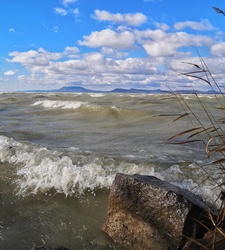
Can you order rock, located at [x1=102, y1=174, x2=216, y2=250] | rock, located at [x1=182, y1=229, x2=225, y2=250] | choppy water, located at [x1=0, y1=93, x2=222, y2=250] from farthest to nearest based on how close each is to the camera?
choppy water, located at [x1=0, y1=93, x2=222, y2=250] < rock, located at [x1=102, y1=174, x2=216, y2=250] < rock, located at [x1=182, y1=229, x2=225, y2=250]

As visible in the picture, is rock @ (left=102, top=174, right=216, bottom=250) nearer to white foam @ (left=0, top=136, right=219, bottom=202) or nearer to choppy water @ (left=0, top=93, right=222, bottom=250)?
choppy water @ (left=0, top=93, right=222, bottom=250)

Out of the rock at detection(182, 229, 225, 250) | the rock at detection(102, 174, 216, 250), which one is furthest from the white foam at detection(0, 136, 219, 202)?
the rock at detection(182, 229, 225, 250)

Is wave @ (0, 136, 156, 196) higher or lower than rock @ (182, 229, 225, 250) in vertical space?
higher

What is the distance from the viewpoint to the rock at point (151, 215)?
3.76 metres

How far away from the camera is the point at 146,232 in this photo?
4.00 meters

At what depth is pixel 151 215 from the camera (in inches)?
158

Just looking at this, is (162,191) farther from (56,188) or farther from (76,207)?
(56,188)

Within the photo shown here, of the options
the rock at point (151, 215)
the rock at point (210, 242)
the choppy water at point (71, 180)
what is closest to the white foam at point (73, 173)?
the choppy water at point (71, 180)

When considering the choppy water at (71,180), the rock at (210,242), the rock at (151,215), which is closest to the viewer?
the rock at (210,242)

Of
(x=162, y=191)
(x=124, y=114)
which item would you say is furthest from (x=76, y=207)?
(x=124, y=114)

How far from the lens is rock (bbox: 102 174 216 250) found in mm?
3764

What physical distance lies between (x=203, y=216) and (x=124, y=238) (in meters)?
1.04

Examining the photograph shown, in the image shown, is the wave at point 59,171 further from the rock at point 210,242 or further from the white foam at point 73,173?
the rock at point 210,242

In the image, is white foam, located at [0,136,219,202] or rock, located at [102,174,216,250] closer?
rock, located at [102,174,216,250]
